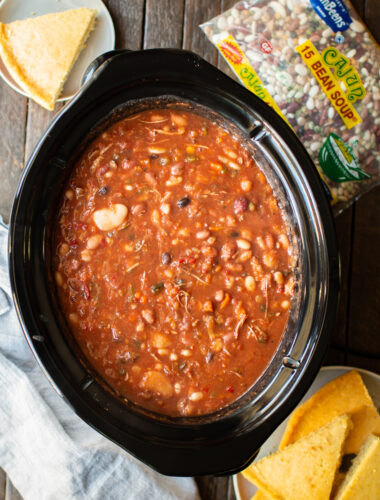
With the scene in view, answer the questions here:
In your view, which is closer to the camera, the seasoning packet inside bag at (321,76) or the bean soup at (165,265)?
the bean soup at (165,265)

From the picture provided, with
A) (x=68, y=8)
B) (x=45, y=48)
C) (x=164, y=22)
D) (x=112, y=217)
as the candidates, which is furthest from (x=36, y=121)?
(x=112, y=217)

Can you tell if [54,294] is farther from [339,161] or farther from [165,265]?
[339,161]

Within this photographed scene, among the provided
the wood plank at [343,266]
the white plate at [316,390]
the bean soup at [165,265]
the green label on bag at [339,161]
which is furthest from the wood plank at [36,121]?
the white plate at [316,390]

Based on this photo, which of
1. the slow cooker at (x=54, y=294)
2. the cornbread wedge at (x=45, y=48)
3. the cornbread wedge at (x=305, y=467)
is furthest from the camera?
the cornbread wedge at (x=45, y=48)

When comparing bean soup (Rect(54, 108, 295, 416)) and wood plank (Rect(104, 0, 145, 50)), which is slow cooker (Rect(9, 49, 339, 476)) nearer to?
bean soup (Rect(54, 108, 295, 416))

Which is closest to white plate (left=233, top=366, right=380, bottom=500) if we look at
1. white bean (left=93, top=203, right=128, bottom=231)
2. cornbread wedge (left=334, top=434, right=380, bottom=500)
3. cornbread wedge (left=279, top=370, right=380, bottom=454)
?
cornbread wedge (left=279, top=370, right=380, bottom=454)

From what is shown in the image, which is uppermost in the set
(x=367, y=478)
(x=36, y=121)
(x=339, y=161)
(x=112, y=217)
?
(x=36, y=121)

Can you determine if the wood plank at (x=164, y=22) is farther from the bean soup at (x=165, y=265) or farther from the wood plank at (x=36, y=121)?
the bean soup at (x=165, y=265)
